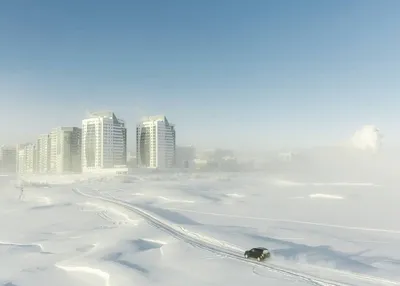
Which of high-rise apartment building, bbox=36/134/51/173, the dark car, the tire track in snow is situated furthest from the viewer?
high-rise apartment building, bbox=36/134/51/173

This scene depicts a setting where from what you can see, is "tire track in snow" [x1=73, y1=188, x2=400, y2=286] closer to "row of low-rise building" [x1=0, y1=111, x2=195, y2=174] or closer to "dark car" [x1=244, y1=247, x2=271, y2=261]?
"dark car" [x1=244, y1=247, x2=271, y2=261]

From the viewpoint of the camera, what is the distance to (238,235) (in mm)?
36188

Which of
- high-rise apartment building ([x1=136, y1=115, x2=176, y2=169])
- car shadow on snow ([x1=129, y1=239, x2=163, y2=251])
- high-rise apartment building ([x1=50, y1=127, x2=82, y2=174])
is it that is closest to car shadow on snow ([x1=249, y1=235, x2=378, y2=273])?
car shadow on snow ([x1=129, y1=239, x2=163, y2=251])

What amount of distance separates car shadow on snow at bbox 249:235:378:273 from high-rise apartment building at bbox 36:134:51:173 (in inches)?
6892

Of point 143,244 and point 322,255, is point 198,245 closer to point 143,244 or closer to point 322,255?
point 143,244

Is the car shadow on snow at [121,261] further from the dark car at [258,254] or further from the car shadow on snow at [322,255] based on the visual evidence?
the car shadow on snow at [322,255]

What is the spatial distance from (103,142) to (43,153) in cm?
5804

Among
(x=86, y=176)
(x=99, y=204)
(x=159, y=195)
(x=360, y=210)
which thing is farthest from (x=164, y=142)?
(x=360, y=210)

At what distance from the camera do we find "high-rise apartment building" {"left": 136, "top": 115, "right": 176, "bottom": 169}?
165 metres

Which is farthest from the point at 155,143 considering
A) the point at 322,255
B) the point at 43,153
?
the point at 322,255

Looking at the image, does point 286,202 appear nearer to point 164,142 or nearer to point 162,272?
point 162,272

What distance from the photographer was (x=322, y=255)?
95.9ft

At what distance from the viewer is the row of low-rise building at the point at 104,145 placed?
6078 inches

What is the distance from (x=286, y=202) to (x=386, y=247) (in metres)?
38.0
